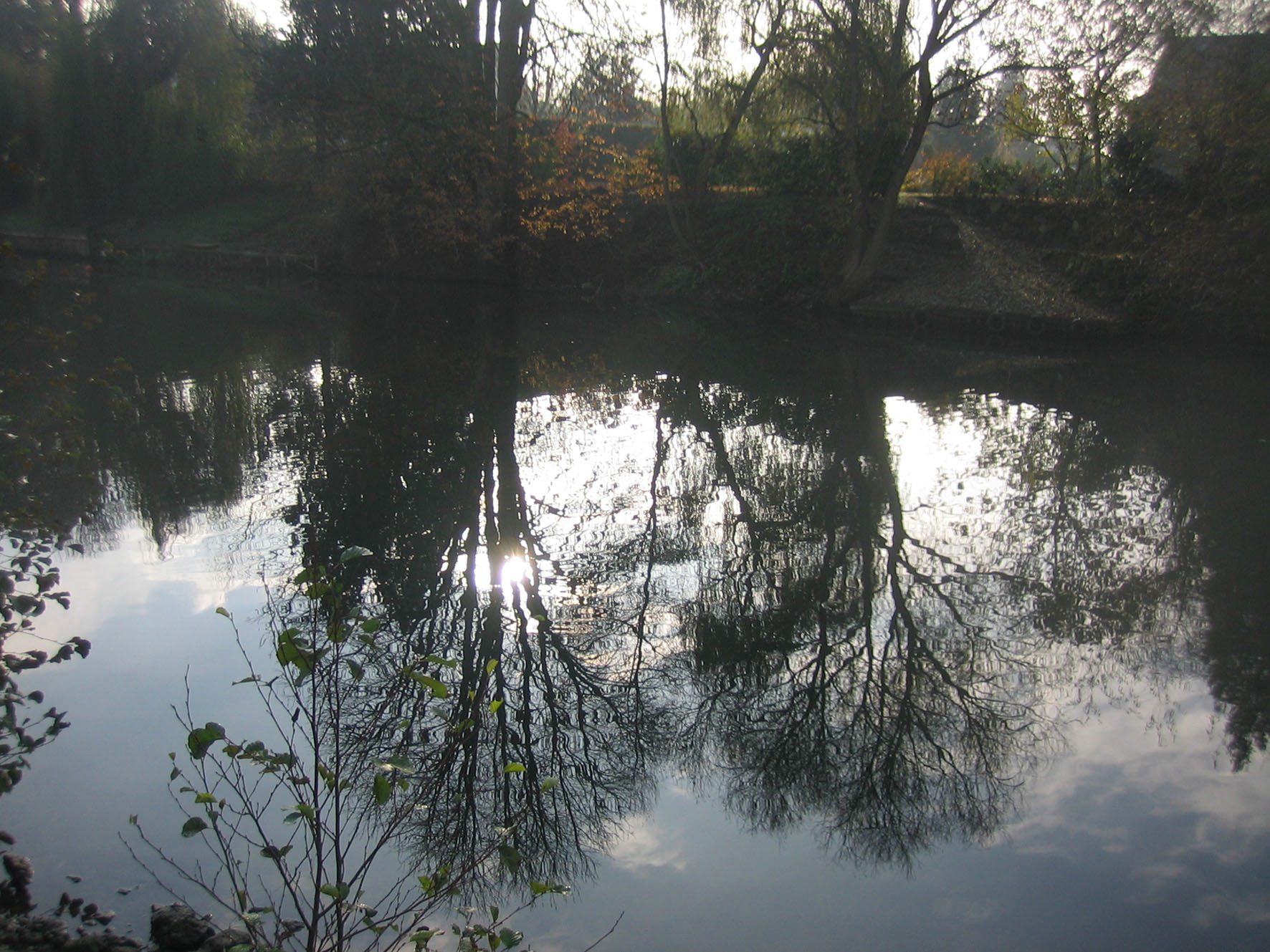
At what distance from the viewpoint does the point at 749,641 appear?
5.34 m

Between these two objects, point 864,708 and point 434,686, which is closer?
point 434,686

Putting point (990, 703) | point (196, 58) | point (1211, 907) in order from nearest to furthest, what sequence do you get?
point (1211, 907) < point (990, 703) < point (196, 58)

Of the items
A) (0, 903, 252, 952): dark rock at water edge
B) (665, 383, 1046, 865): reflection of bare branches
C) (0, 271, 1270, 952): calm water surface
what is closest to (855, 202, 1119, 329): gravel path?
(0, 271, 1270, 952): calm water surface

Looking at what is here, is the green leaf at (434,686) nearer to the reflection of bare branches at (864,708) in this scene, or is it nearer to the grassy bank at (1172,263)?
the reflection of bare branches at (864,708)

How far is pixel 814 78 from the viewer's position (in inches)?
730

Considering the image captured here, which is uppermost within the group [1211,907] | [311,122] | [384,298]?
[311,122]

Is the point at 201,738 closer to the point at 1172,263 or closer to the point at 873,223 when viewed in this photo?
the point at 1172,263

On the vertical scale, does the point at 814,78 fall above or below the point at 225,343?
above

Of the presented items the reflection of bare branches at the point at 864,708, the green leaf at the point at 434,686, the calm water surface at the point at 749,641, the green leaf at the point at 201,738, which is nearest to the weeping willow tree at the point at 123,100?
the calm water surface at the point at 749,641

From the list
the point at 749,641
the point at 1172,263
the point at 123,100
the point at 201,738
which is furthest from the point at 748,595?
the point at 123,100

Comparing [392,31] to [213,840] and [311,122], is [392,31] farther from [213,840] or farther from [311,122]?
[213,840]

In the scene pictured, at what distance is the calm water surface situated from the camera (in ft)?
11.5

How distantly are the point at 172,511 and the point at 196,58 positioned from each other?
31.8m

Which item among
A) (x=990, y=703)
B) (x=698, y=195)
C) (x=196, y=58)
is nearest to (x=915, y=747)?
(x=990, y=703)
